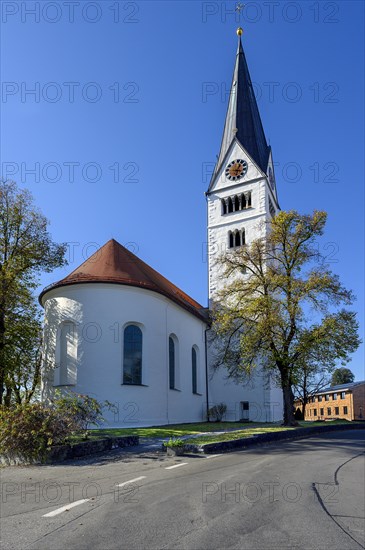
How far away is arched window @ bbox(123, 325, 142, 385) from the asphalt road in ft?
42.0

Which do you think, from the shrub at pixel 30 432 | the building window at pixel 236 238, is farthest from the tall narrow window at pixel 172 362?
the shrub at pixel 30 432

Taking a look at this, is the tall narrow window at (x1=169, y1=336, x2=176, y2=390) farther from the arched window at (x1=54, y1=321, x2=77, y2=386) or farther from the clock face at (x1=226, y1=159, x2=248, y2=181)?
the clock face at (x1=226, y1=159, x2=248, y2=181)

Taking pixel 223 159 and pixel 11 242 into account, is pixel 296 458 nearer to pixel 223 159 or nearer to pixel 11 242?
pixel 11 242

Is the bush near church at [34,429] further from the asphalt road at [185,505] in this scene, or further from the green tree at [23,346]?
the green tree at [23,346]

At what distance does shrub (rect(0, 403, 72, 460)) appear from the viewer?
12.7 meters

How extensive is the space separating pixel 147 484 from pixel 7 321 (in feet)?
58.3

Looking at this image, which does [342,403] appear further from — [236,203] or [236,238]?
[236,203]

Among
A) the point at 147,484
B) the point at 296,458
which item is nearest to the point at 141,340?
the point at 296,458

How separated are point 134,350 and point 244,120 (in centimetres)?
2476

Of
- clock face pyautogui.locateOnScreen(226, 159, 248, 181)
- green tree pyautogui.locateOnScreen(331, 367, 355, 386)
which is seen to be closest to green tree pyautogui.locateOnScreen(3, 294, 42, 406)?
clock face pyautogui.locateOnScreen(226, 159, 248, 181)

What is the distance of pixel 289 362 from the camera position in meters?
25.1

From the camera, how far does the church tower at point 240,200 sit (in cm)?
3484

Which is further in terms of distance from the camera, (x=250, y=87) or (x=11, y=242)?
(x=250, y=87)

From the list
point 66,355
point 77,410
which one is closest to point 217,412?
point 66,355
